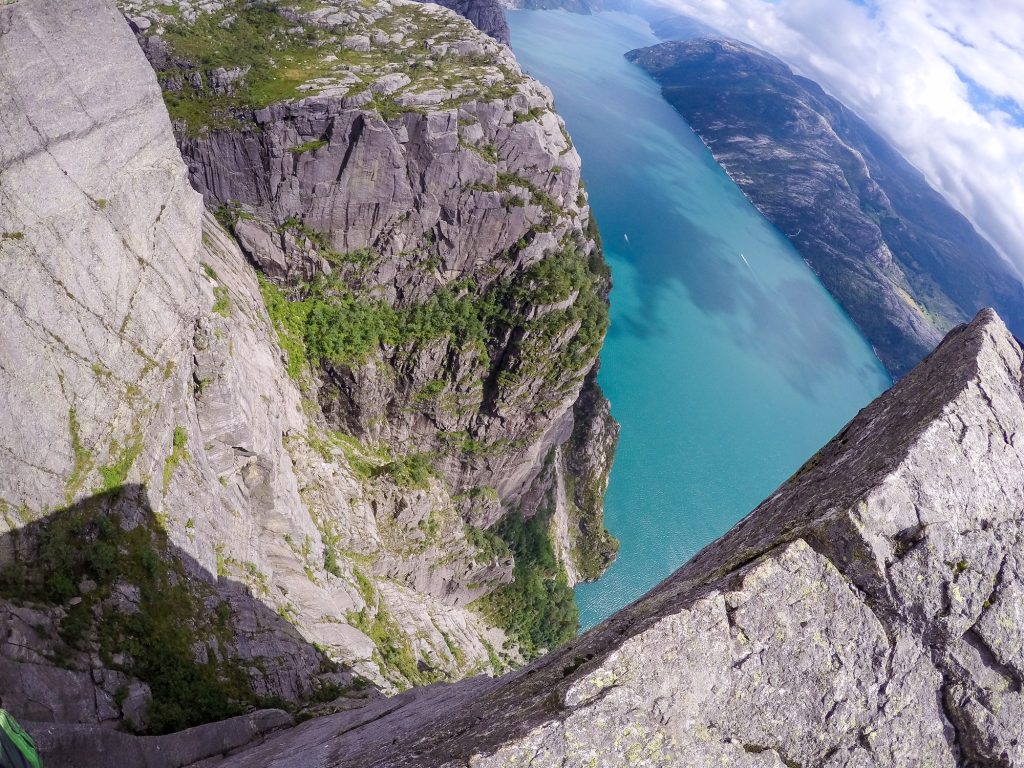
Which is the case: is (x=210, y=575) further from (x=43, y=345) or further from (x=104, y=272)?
(x=104, y=272)

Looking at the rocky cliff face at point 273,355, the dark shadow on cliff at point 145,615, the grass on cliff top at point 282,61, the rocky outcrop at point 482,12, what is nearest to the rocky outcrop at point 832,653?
the dark shadow on cliff at point 145,615

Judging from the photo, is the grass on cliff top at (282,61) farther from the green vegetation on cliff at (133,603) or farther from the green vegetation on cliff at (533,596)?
the green vegetation on cliff at (533,596)

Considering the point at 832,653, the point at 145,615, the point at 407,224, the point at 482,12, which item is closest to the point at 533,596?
the point at 407,224

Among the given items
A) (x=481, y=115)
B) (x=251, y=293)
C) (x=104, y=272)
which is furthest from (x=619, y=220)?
(x=104, y=272)

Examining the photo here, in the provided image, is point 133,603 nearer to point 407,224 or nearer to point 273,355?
point 273,355

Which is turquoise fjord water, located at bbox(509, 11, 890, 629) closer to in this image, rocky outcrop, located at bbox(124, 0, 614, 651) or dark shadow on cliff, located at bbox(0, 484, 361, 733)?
rocky outcrop, located at bbox(124, 0, 614, 651)

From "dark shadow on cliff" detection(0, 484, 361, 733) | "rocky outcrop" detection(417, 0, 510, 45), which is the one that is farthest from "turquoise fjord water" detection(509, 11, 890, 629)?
"dark shadow on cliff" detection(0, 484, 361, 733)
